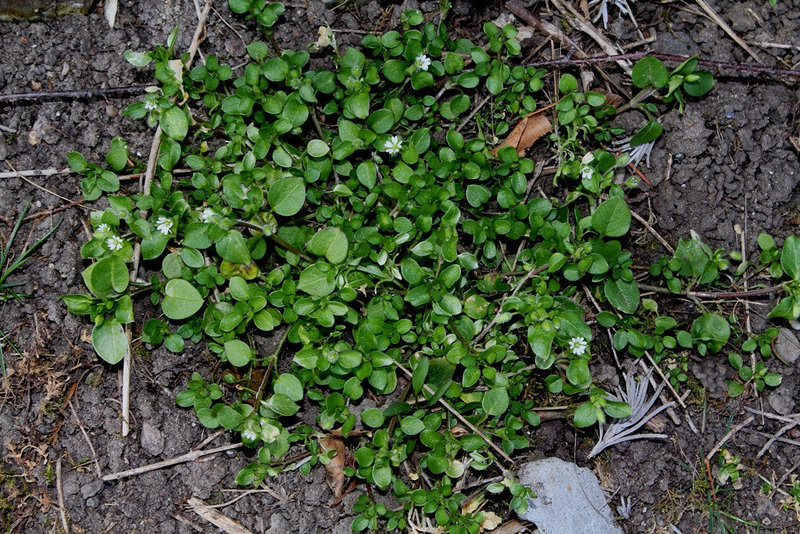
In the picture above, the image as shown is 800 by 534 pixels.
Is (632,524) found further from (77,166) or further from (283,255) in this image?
(77,166)

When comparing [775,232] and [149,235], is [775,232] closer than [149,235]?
No

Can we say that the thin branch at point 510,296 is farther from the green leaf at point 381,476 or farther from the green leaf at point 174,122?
the green leaf at point 174,122

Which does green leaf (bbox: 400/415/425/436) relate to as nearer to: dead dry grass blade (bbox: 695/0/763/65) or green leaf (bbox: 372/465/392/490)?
→ green leaf (bbox: 372/465/392/490)

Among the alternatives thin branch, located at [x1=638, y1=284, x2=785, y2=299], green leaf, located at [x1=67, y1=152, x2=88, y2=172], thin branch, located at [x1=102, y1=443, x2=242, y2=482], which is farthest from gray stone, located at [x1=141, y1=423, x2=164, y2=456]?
thin branch, located at [x1=638, y1=284, x2=785, y2=299]

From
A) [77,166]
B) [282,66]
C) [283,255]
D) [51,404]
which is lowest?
[51,404]

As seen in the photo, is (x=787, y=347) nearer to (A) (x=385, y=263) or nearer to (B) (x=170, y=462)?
(A) (x=385, y=263)

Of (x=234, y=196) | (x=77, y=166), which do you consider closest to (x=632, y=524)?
(x=234, y=196)
